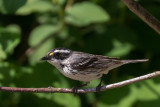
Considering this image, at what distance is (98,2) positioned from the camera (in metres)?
5.48

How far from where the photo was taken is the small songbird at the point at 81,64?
359 centimetres

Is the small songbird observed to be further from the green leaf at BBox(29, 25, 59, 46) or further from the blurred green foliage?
the green leaf at BBox(29, 25, 59, 46)

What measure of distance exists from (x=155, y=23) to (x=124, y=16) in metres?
2.22

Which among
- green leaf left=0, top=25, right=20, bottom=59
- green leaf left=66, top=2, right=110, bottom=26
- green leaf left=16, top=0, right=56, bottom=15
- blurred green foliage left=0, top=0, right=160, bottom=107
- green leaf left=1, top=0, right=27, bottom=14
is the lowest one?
blurred green foliage left=0, top=0, right=160, bottom=107

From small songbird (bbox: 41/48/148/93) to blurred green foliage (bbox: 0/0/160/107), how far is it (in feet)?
1.93

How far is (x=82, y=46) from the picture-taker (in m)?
5.24

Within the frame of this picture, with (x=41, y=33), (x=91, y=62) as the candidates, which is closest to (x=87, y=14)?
(x=41, y=33)

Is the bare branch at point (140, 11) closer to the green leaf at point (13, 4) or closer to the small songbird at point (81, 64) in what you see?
the small songbird at point (81, 64)

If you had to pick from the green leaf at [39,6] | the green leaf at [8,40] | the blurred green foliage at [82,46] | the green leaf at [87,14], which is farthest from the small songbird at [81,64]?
the green leaf at [39,6]

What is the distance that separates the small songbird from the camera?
359 cm

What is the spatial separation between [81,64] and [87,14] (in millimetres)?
1309

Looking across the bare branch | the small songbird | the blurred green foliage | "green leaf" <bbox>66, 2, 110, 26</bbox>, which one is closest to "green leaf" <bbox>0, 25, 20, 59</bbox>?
the blurred green foliage

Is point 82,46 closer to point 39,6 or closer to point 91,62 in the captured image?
point 39,6

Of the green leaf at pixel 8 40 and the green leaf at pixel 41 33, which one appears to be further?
the green leaf at pixel 41 33
